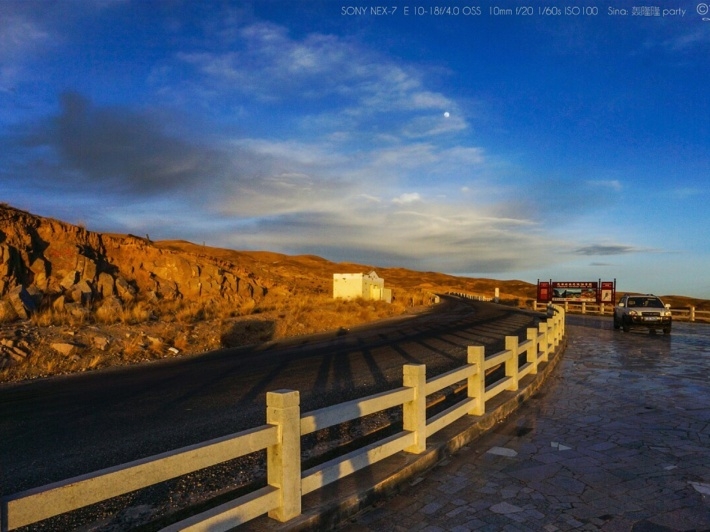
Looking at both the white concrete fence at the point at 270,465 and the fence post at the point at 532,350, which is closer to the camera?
Result: the white concrete fence at the point at 270,465

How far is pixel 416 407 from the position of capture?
221 inches

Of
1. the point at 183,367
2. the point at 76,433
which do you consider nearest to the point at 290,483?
the point at 76,433

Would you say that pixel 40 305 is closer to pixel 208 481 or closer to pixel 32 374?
pixel 32 374

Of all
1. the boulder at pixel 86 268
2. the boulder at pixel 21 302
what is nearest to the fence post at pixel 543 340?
the boulder at pixel 21 302

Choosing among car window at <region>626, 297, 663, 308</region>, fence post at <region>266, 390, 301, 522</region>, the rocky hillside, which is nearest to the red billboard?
the rocky hillside

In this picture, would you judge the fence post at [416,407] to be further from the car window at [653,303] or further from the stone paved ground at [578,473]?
the car window at [653,303]

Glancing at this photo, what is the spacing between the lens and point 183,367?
14.2 meters

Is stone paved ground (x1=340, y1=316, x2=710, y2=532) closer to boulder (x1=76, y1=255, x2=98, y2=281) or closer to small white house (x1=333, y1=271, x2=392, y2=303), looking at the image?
boulder (x1=76, y1=255, x2=98, y2=281)

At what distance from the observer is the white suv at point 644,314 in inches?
966

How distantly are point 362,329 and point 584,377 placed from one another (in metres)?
15.0

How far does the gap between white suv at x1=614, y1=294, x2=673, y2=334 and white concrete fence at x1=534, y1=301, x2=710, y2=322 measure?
410 inches

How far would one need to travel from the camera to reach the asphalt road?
263 inches

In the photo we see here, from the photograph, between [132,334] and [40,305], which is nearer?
[132,334]

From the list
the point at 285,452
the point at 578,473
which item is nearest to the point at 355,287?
the point at 578,473
